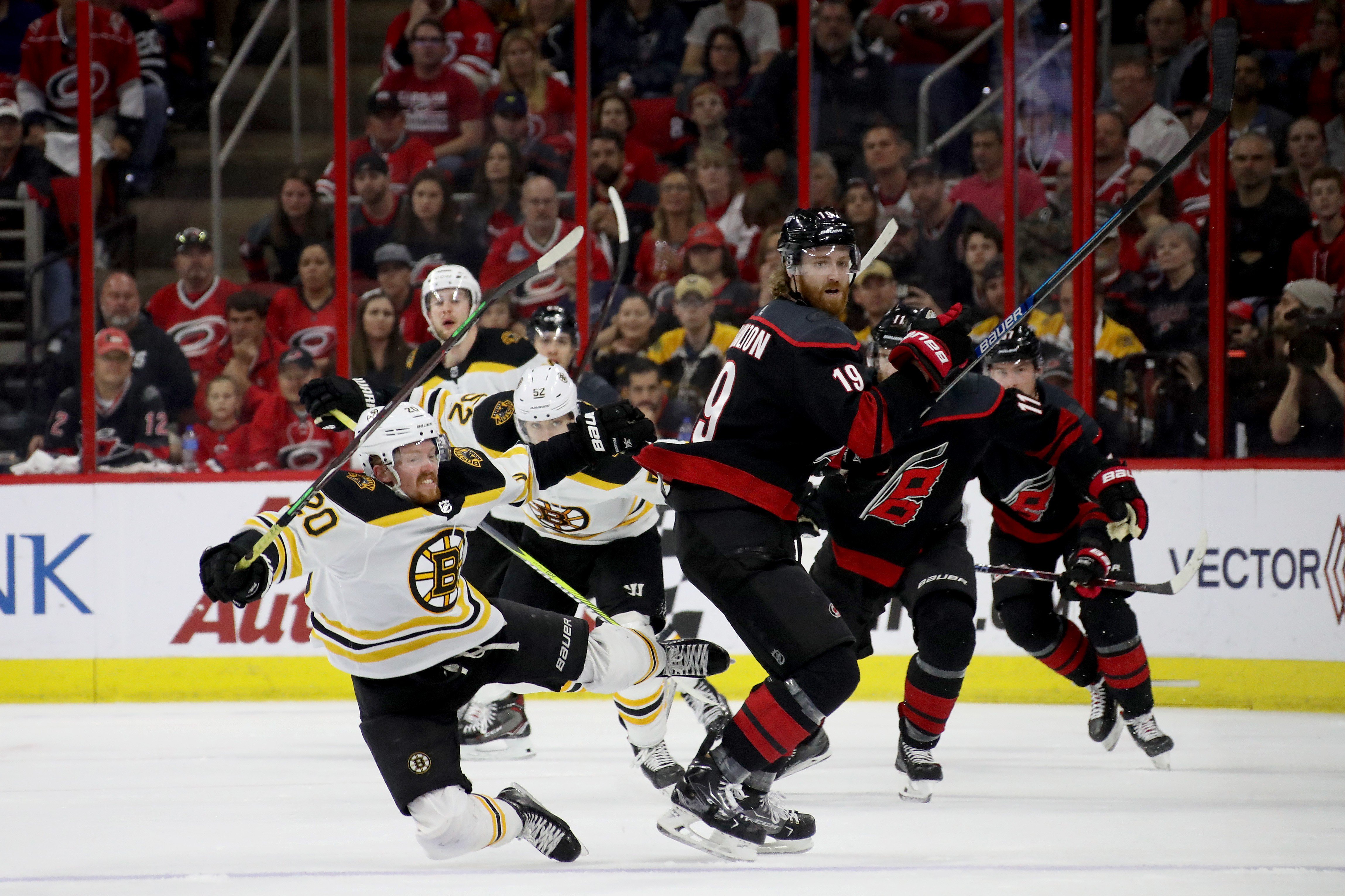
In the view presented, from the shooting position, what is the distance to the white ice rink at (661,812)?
3.11 metres

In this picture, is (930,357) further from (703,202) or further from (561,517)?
(703,202)

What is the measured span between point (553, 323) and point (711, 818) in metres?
2.07

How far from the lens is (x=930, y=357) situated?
10.1 feet

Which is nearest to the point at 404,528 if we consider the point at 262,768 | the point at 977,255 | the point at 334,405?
the point at 334,405

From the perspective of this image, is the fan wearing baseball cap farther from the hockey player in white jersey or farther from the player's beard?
the player's beard

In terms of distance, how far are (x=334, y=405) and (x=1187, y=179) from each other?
3.63 m

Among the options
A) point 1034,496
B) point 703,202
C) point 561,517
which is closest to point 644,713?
point 561,517

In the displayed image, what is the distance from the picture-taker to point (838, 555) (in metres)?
4.24

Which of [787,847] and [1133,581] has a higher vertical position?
[1133,581]

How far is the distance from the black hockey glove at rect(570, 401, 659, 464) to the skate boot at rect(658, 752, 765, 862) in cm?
70

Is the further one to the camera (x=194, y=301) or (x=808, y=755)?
(x=194, y=301)

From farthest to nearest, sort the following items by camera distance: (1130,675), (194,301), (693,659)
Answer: (194,301) < (1130,675) < (693,659)

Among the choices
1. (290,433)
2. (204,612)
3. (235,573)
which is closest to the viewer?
(235,573)

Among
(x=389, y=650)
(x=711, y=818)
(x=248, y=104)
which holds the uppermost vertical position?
(x=248, y=104)
